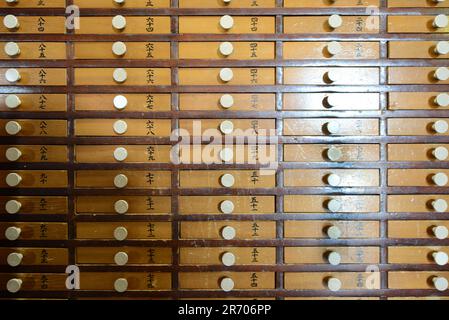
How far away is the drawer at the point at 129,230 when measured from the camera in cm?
209

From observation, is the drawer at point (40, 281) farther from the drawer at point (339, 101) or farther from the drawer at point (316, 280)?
the drawer at point (339, 101)

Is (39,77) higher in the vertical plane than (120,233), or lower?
higher

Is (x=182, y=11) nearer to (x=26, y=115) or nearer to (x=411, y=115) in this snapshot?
(x=26, y=115)

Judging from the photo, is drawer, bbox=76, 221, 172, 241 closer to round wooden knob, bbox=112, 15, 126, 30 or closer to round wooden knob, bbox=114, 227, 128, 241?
round wooden knob, bbox=114, 227, 128, 241

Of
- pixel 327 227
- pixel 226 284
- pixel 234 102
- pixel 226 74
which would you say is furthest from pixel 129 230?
pixel 327 227

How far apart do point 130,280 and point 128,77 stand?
1.34 m

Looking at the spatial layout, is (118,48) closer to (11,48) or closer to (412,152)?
(11,48)

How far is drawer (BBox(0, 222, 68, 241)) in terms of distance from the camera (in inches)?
82.1

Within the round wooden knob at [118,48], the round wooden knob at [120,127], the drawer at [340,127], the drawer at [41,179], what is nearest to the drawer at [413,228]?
the drawer at [340,127]

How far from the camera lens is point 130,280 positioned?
6.89 feet

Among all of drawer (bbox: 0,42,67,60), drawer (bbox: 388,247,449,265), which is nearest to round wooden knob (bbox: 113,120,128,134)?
drawer (bbox: 0,42,67,60)

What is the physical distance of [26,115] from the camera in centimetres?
207

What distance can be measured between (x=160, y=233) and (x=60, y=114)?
1.01 m
